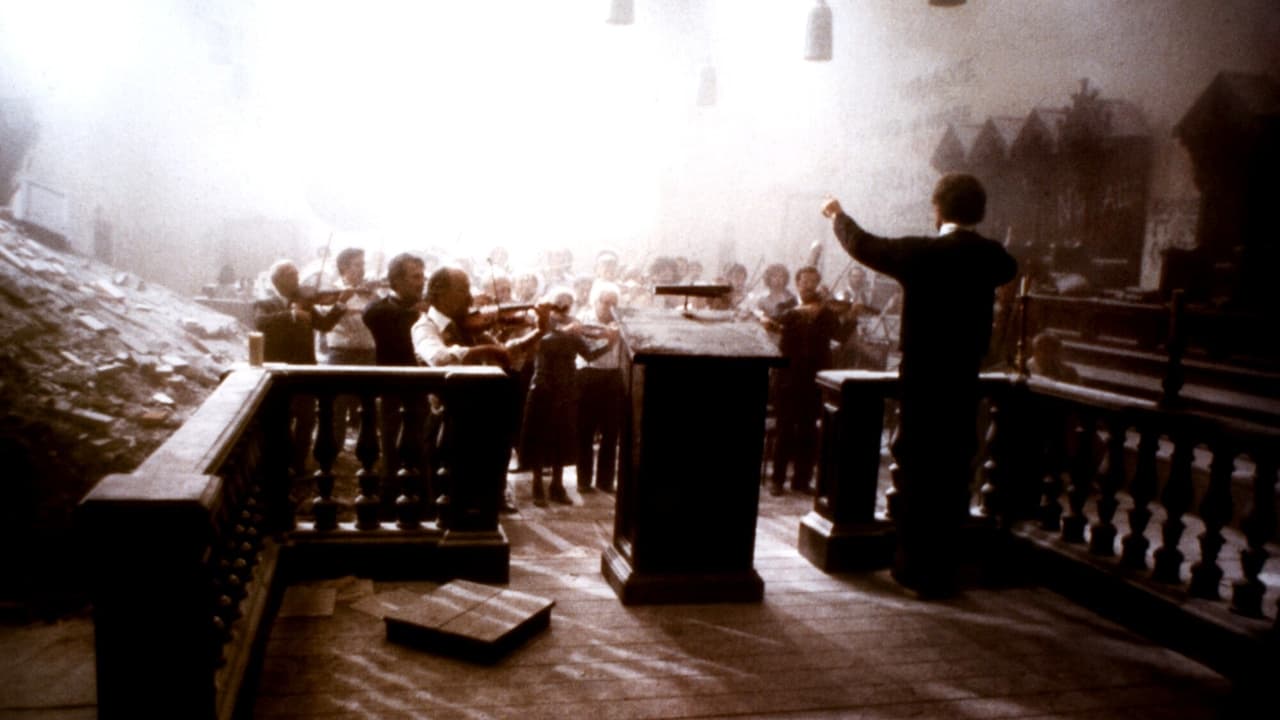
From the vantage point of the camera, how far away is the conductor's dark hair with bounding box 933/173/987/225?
4.01 m

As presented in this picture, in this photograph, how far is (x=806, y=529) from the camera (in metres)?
4.86

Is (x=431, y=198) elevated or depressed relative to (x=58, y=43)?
depressed

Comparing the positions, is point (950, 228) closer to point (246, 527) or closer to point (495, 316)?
point (495, 316)

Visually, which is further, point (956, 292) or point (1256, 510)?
point (956, 292)

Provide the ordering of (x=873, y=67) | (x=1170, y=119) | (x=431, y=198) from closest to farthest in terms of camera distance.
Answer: (x=1170, y=119), (x=873, y=67), (x=431, y=198)

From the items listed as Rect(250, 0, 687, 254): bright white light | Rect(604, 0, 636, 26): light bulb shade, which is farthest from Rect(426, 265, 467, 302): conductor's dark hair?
Rect(250, 0, 687, 254): bright white light

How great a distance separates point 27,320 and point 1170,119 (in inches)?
486

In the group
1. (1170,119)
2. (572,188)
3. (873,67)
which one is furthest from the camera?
(572,188)

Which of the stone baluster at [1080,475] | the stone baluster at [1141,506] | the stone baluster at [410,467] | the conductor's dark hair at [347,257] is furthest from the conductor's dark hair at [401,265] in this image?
the stone baluster at [1141,506]

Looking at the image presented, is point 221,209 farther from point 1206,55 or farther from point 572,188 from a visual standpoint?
point 1206,55

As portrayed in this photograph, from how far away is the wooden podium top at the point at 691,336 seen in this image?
4012 mm

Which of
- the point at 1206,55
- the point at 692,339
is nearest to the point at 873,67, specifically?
the point at 1206,55

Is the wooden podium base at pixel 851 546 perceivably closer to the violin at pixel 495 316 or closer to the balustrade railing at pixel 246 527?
the balustrade railing at pixel 246 527

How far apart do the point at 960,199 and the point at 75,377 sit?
957cm
